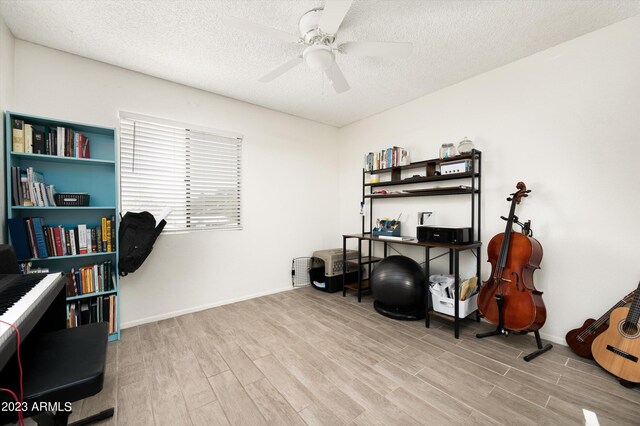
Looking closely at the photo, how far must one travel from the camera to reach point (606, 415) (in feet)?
4.81

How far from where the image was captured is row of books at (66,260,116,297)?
6.99 feet

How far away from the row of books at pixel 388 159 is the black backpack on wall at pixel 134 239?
2605 mm

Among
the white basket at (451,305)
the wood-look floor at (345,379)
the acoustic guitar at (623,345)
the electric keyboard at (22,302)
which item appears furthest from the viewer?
the white basket at (451,305)

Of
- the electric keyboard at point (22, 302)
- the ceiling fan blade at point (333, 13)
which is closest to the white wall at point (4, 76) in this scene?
the electric keyboard at point (22, 302)

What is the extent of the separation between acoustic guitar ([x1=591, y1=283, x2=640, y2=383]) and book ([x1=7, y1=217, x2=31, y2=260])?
4166mm

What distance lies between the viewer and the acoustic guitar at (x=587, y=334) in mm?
1935

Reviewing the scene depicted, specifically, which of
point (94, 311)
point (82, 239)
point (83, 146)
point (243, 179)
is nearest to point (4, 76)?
point (83, 146)

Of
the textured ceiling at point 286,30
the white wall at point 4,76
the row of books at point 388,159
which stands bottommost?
the row of books at point 388,159

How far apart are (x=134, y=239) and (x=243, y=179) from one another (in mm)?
1377

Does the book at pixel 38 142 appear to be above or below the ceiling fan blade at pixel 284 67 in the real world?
below

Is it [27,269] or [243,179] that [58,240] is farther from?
[243,179]

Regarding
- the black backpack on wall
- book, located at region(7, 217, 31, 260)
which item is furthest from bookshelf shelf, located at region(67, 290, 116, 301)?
book, located at region(7, 217, 31, 260)

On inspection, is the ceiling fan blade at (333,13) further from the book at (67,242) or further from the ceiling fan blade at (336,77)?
the book at (67,242)

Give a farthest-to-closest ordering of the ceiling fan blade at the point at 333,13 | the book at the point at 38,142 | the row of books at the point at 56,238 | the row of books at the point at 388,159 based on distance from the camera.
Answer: the row of books at the point at 388,159 < the book at the point at 38,142 < the row of books at the point at 56,238 < the ceiling fan blade at the point at 333,13
